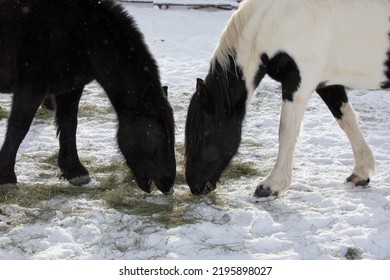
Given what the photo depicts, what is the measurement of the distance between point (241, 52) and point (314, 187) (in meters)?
1.41

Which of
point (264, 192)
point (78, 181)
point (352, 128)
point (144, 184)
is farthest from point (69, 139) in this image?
point (352, 128)

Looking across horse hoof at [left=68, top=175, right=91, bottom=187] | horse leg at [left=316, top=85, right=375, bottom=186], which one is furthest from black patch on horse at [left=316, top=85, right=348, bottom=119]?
horse hoof at [left=68, top=175, right=91, bottom=187]

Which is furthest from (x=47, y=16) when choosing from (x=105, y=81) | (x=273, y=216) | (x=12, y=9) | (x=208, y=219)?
(x=273, y=216)

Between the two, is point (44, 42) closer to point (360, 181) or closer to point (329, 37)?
point (329, 37)

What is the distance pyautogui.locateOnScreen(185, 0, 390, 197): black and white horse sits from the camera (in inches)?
185

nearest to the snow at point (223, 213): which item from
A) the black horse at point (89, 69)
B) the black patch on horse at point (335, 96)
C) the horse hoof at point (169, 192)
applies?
the horse hoof at point (169, 192)

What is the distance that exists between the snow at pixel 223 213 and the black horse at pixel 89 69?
422 millimetres

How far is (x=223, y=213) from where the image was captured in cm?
457

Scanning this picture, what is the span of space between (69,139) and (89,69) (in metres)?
0.81

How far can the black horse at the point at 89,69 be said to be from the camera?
15.5 ft

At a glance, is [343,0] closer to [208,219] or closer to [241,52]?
[241,52]

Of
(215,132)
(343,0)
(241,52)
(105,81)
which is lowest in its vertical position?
(215,132)

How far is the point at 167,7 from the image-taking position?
14445mm

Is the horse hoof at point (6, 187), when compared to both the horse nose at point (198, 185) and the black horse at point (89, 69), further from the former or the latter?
the horse nose at point (198, 185)
